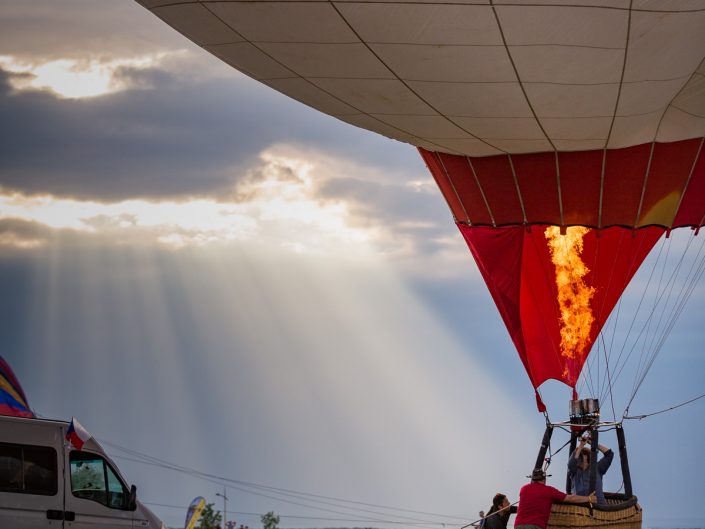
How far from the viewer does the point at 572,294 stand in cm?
1866

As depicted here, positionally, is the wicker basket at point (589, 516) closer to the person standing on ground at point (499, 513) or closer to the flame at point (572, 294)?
the person standing on ground at point (499, 513)

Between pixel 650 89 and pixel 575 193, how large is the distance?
2.98m

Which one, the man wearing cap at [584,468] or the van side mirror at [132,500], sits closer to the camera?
the man wearing cap at [584,468]

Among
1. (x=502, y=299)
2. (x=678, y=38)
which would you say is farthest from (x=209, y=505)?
(x=678, y=38)

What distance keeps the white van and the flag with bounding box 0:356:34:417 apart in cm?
1163

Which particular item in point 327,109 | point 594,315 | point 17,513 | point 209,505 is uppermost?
point 209,505

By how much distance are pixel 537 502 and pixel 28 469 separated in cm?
616

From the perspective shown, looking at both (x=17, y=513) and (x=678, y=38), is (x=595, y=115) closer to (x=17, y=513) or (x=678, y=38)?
(x=678, y=38)

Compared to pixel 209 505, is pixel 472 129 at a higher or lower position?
lower

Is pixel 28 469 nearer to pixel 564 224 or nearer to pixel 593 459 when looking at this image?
pixel 593 459

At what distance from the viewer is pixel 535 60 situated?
13625 mm

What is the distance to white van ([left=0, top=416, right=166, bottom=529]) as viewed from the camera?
14.6m

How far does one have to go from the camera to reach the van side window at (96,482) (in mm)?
15188

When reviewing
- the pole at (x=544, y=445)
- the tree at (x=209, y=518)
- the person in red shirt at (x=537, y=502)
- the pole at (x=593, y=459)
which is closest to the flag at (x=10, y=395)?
the pole at (x=544, y=445)
